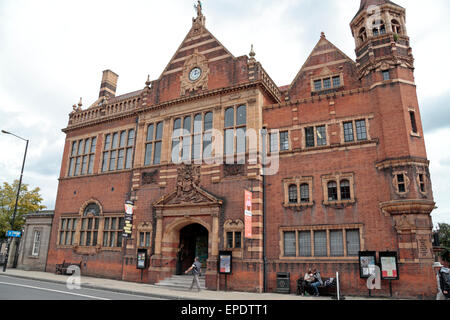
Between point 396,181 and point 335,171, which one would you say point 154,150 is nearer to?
point 335,171

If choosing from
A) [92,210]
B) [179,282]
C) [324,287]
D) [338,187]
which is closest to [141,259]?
[179,282]

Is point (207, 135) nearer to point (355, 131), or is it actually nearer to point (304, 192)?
point (304, 192)

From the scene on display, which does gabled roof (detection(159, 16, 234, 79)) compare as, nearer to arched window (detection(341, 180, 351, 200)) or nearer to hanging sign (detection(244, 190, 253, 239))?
hanging sign (detection(244, 190, 253, 239))

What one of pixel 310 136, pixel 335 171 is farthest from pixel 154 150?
pixel 335 171

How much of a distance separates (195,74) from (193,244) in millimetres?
12845

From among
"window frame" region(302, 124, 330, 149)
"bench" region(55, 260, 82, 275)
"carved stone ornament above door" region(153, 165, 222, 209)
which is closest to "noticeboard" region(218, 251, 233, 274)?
Answer: "carved stone ornament above door" region(153, 165, 222, 209)

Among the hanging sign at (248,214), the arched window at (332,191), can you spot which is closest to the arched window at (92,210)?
the hanging sign at (248,214)

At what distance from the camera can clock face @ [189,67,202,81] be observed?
2475 cm

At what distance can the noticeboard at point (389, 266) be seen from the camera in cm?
1602

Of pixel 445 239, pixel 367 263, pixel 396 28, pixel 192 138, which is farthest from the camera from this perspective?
A: pixel 445 239

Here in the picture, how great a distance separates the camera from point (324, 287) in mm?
17406

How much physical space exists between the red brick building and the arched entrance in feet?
0.31

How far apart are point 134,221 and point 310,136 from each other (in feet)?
45.6

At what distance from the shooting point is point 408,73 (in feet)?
63.0
